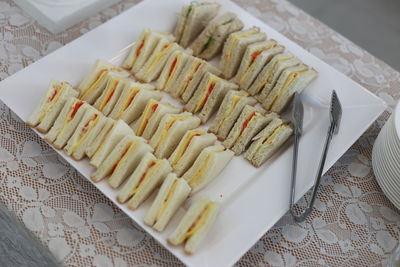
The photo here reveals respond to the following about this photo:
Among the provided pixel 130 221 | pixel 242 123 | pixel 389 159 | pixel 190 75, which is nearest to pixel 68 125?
pixel 130 221

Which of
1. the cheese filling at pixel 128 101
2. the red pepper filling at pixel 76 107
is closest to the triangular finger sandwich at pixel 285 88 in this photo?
the cheese filling at pixel 128 101

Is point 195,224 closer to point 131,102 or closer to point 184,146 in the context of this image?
point 184,146

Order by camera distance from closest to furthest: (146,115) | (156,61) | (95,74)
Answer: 1. (146,115)
2. (95,74)
3. (156,61)

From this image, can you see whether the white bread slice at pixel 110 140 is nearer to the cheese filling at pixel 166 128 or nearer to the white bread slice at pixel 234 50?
the cheese filling at pixel 166 128

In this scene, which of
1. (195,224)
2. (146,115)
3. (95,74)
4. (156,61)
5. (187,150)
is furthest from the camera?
(156,61)

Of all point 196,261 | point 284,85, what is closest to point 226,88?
point 284,85

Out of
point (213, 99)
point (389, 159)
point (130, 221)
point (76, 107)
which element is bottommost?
point (130, 221)
